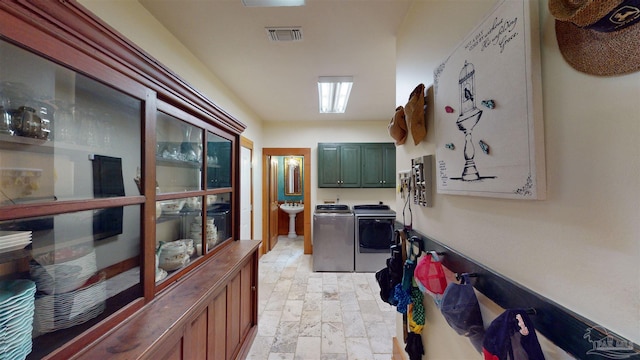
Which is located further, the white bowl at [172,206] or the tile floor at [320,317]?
the tile floor at [320,317]

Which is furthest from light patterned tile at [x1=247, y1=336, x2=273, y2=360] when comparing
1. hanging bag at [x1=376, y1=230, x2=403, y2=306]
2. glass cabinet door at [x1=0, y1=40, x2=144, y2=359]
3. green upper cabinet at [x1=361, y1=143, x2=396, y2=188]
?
green upper cabinet at [x1=361, y1=143, x2=396, y2=188]

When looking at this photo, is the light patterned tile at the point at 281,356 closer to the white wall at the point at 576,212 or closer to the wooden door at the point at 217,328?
the wooden door at the point at 217,328

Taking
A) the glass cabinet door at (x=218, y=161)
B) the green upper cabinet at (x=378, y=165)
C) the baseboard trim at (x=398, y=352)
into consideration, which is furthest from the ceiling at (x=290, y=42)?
the baseboard trim at (x=398, y=352)

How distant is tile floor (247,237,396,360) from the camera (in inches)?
77.2

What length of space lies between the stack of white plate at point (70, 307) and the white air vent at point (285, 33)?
6.10 feet

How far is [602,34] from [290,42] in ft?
6.21

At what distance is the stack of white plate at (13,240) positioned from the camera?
0.67 meters

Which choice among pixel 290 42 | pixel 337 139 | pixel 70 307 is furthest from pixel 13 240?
pixel 337 139

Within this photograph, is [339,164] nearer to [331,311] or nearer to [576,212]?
[331,311]

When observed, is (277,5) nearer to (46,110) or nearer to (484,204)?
(46,110)

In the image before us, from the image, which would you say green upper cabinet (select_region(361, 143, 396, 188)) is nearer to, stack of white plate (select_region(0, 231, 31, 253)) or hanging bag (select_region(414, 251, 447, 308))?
hanging bag (select_region(414, 251, 447, 308))

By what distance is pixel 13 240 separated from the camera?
2.28 feet

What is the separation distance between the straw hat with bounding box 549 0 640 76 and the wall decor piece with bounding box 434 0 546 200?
0.09 meters

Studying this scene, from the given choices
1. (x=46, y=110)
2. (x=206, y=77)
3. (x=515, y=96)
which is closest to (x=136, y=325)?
(x=46, y=110)
